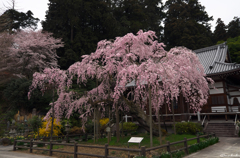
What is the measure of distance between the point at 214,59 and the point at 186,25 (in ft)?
61.7

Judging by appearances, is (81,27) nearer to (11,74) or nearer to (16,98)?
(11,74)

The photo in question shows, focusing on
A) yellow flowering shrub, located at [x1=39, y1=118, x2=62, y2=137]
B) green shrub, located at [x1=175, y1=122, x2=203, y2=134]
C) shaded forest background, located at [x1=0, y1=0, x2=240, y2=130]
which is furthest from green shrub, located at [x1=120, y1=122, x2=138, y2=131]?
shaded forest background, located at [x1=0, y1=0, x2=240, y2=130]

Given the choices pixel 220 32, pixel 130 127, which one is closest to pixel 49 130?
pixel 130 127

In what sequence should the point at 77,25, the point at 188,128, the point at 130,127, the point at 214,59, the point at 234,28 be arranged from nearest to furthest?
the point at 188,128 < the point at 130,127 < the point at 214,59 < the point at 77,25 < the point at 234,28

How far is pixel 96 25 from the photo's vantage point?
2953 centimetres

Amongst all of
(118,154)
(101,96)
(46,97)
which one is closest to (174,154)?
(118,154)

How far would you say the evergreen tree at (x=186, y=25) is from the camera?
32.8 m

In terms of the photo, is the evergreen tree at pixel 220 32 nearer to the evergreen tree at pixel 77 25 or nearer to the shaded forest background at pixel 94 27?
the shaded forest background at pixel 94 27

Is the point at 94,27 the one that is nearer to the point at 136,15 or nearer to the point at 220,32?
the point at 136,15

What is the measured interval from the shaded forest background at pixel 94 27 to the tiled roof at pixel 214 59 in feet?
33.6

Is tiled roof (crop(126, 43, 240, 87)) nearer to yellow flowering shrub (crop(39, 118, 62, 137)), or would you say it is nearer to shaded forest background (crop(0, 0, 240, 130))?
yellow flowering shrub (crop(39, 118, 62, 137))

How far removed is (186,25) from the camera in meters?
34.7

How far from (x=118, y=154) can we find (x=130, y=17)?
30.5 metres

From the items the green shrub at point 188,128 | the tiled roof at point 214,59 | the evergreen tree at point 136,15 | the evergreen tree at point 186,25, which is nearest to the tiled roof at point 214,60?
the tiled roof at point 214,59
